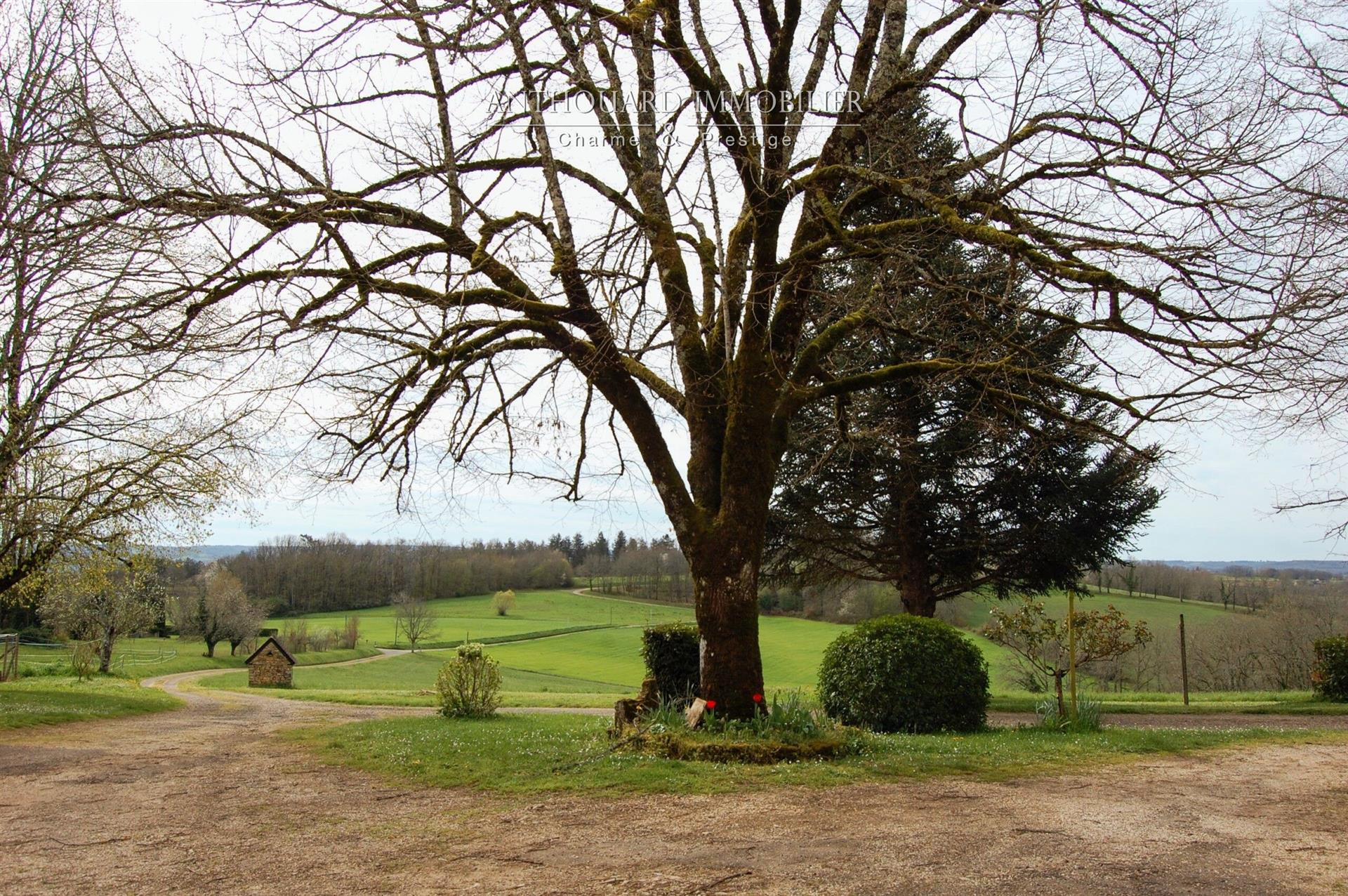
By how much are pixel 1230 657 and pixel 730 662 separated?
32.8 m

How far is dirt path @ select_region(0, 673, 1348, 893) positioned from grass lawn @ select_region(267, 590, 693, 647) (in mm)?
50648

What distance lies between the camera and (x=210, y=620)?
51094mm

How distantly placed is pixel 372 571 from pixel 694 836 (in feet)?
209

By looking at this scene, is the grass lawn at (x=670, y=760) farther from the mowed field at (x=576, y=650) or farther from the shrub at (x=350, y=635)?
the shrub at (x=350, y=635)

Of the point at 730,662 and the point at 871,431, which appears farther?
the point at 871,431

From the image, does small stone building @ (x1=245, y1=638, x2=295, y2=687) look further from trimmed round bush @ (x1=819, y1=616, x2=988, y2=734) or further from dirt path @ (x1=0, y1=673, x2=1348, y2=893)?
trimmed round bush @ (x1=819, y1=616, x2=988, y2=734)

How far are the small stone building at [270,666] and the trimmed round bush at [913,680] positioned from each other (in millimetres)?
30752

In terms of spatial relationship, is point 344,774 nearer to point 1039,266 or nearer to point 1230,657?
point 1039,266

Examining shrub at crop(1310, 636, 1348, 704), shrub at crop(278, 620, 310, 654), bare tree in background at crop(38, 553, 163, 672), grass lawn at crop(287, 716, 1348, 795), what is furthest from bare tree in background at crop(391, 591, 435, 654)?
shrub at crop(1310, 636, 1348, 704)

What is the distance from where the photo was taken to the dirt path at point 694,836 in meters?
4.77

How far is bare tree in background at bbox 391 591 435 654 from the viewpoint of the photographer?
196 feet

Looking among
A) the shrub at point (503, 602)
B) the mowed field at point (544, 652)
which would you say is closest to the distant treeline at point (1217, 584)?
the mowed field at point (544, 652)

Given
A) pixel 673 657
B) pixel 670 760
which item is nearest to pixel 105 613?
pixel 673 657

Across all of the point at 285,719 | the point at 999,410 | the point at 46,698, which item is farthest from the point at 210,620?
the point at 999,410
